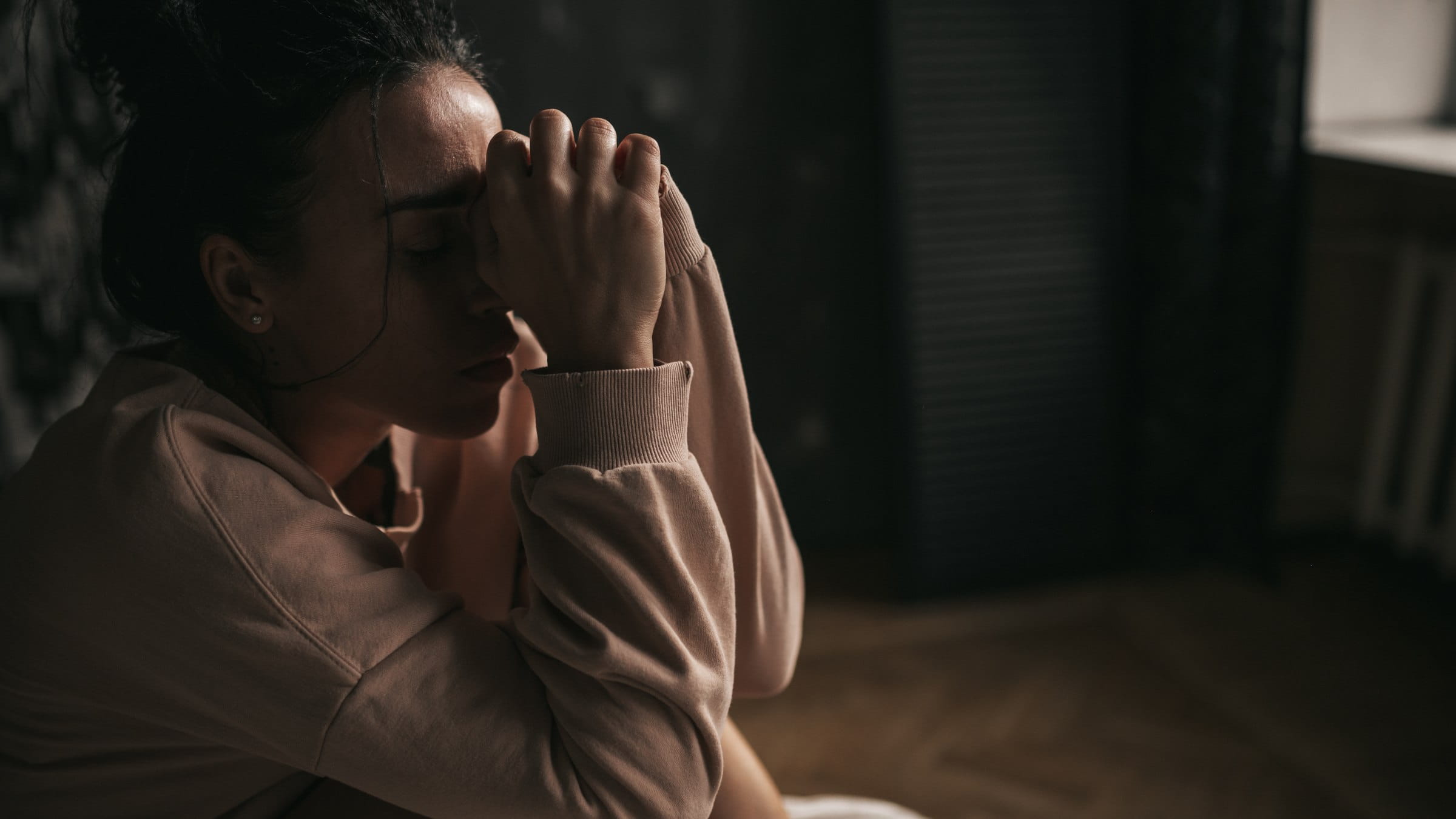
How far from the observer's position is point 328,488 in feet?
2.53

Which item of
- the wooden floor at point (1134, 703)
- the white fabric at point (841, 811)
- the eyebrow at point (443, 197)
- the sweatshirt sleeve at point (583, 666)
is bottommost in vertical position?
the wooden floor at point (1134, 703)

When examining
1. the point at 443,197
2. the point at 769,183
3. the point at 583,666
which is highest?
the point at 443,197

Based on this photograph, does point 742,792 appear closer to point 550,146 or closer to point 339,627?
point 339,627

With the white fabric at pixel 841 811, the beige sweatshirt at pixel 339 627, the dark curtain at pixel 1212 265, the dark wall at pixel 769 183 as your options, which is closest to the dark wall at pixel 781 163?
the dark wall at pixel 769 183

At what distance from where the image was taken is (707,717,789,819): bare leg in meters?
0.90

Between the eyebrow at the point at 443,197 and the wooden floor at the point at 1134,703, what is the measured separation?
1.32 m

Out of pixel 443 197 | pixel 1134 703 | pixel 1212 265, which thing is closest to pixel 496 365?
pixel 443 197

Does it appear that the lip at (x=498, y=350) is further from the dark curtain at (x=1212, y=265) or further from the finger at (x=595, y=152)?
the dark curtain at (x=1212, y=265)

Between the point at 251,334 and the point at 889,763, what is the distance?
4.46 ft

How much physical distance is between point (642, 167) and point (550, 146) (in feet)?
0.20

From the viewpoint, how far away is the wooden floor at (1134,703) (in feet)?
5.60

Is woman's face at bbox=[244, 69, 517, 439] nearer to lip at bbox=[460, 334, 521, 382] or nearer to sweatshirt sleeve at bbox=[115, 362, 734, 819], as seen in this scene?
lip at bbox=[460, 334, 521, 382]

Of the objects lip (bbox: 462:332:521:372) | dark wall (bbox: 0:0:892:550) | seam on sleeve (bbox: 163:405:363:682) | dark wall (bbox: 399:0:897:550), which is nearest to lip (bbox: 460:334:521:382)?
lip (bbox: 462:332:521:372)

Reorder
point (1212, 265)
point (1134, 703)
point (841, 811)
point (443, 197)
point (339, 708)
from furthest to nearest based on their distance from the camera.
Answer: point (1212, 265), point (1134, 703), point (841, 811), point (443, 197), point (339, 708)
